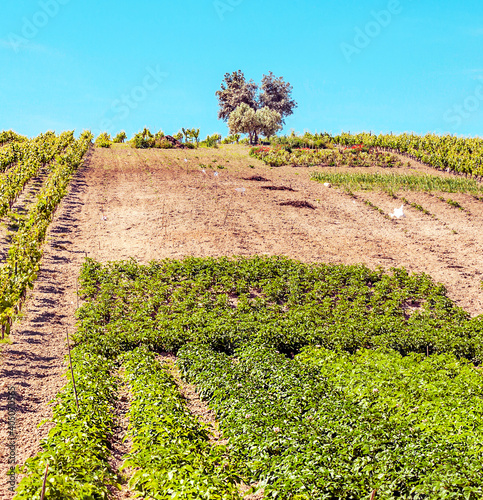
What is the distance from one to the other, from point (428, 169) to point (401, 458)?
1655 inches

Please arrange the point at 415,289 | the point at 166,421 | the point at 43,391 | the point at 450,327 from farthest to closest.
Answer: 1. the point at 415,289
2. the point at 450,327
3. the point at 43,391
4. the point at 166,421

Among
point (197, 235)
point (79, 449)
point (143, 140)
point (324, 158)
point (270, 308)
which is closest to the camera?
point (79, 449)

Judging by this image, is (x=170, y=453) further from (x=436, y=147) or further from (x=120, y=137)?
(x=120, y=137)

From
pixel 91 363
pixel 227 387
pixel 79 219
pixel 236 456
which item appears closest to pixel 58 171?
pixel 79 219

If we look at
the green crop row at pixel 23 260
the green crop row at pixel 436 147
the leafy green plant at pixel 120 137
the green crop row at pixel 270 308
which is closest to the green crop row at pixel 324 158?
the green crop row at pixel 436 147

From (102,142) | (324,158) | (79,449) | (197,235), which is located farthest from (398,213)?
(102,142)

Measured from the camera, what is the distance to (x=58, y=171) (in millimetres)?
29547

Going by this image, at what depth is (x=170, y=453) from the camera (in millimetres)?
7023

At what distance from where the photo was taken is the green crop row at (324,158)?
4397cm

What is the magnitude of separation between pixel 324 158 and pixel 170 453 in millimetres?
40678

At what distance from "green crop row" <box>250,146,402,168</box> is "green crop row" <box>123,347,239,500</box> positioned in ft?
117

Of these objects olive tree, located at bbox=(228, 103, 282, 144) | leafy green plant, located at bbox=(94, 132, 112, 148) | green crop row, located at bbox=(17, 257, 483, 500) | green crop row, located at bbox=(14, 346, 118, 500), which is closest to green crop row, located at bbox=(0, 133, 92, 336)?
green crop row, located at bbox=(17, 257, 483, 500)

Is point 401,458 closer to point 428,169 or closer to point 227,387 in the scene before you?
point 227,387

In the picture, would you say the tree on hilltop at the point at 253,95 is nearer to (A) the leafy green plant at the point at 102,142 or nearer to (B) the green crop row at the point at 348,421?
(A) the leafy green plant at the point at 102,142
